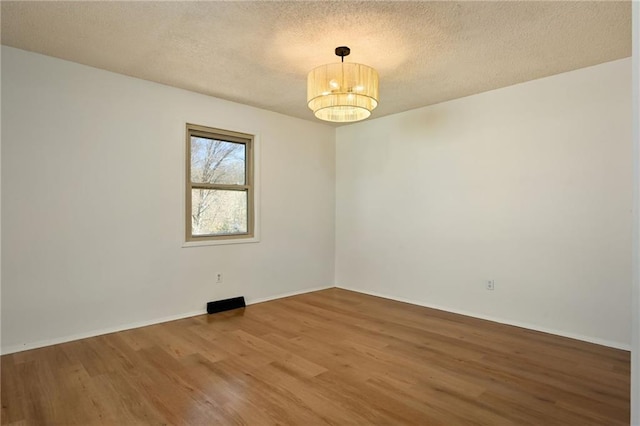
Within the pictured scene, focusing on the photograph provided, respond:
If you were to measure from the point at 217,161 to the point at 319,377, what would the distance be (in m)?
2.84

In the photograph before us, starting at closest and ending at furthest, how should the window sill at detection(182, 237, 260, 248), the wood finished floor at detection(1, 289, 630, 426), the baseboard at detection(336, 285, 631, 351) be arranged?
1. the wood finished floor at detection(1, 289, 630, 426)
2. the baseboard at detection(336, 285, 631, 351)
3. the window sill at detection(182, 237, 260, 248)

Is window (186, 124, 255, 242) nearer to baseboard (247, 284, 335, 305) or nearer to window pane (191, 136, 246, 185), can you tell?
window pane (191, 136, 246, 185)


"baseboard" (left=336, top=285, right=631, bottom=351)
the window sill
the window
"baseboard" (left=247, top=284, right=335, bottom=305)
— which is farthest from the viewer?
"baseboard" (left=247, top=284, right=335, bottom=305)

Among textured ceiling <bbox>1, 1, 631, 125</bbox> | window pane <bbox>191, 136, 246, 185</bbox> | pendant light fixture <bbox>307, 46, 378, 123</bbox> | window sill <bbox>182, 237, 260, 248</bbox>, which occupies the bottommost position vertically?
window sill <bbox>182, 237, 260, 248</bbox>

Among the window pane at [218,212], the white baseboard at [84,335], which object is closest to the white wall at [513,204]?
the window pane at [218,212]

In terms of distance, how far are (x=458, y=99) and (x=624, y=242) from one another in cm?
215

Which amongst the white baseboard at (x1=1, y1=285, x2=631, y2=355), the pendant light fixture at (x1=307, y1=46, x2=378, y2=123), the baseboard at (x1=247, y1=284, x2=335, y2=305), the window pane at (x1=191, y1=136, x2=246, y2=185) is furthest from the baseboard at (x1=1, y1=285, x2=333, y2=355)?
the pendant light fixture at (x1=307, y1=46, x2=378, y2=123)

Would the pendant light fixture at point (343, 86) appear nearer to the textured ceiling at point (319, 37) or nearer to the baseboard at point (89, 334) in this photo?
the textured ceiling at point (319, 37)

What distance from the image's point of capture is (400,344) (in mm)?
3072

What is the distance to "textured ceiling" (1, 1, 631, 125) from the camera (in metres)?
2.28

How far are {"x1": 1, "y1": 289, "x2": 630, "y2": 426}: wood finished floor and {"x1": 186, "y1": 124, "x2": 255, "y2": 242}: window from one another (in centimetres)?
116

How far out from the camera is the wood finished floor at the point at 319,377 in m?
2.01

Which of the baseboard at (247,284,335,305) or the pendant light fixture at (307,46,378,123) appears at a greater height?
the pendant light fixture at (307,46,378,123)

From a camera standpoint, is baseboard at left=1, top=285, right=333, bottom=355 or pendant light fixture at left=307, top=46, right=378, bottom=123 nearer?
pendant light fixture at left=307, top=46, right=378, bottom=123
